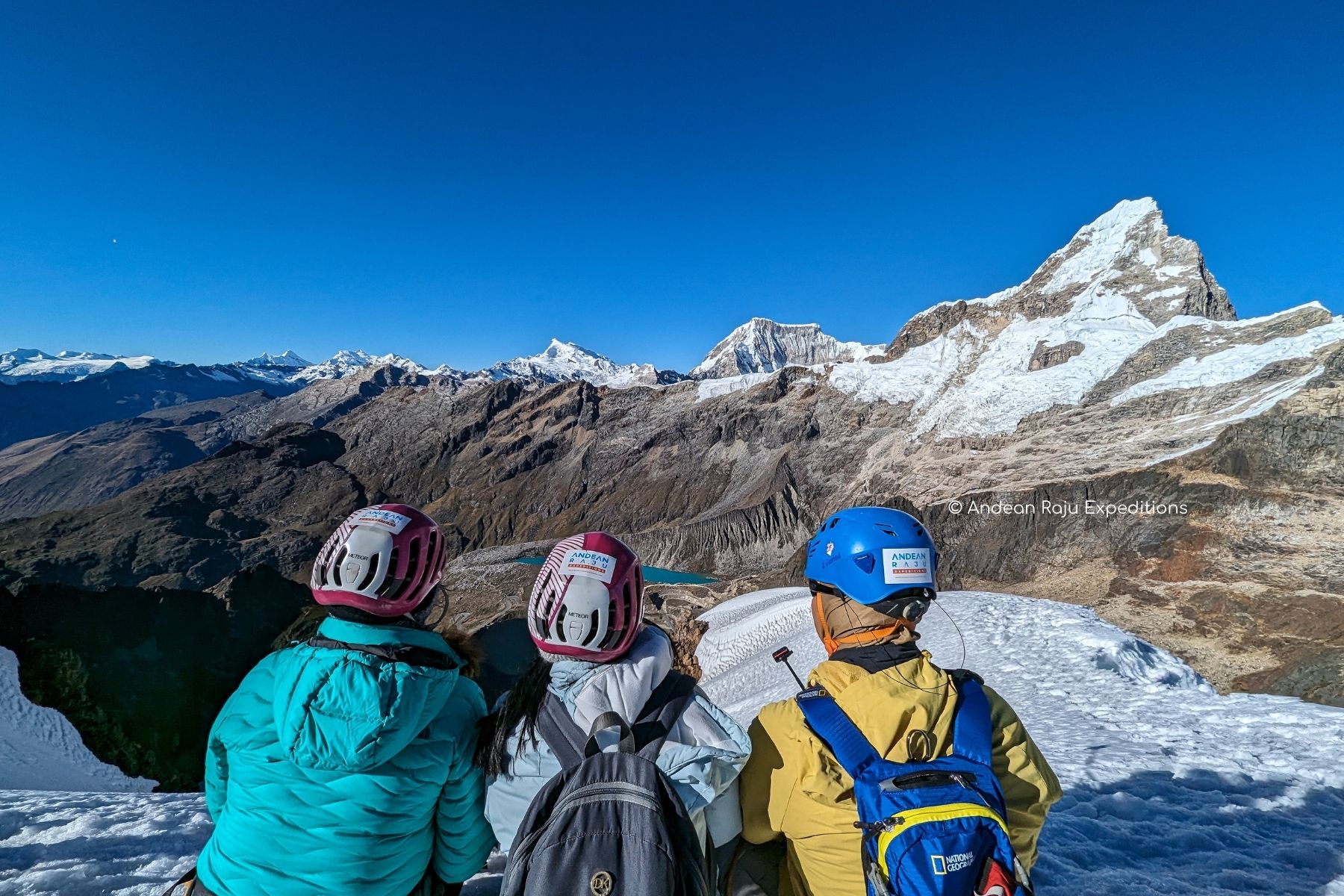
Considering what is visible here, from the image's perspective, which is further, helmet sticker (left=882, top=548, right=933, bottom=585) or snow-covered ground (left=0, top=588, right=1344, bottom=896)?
snow-covered ground (left=0, top=588, right=1344, bottom=896)

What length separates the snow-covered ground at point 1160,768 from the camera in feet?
16.7

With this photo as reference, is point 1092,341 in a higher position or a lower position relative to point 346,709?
higher

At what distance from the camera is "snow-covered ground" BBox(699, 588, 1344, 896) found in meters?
5.10

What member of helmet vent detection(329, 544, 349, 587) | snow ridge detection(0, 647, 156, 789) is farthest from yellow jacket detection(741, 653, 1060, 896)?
snow ridge detection(0, 647, 156, 789)

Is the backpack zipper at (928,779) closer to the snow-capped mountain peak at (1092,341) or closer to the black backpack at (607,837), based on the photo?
the black backpack at (607,837)

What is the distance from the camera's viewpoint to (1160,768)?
7039 millimetres

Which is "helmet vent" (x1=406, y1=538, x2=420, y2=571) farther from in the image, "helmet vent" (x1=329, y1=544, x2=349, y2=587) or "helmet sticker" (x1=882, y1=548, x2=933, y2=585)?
"helmet sticker" (x1=882, y1=548, x2=933, y2=585)

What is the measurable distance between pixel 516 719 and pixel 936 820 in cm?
183

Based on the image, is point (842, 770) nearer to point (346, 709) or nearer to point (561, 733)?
point (561, 733)

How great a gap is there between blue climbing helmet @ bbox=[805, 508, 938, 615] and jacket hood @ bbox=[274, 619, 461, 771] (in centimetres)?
216

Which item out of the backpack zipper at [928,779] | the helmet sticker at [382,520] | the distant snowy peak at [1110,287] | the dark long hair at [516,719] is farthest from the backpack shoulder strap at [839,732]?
the distant snowy peak at [1110,287]

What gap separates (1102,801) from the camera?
20.4 feet

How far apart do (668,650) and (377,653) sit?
1.41 m

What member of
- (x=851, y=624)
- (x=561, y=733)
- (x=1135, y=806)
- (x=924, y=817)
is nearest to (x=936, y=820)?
(x=924, y=817)
